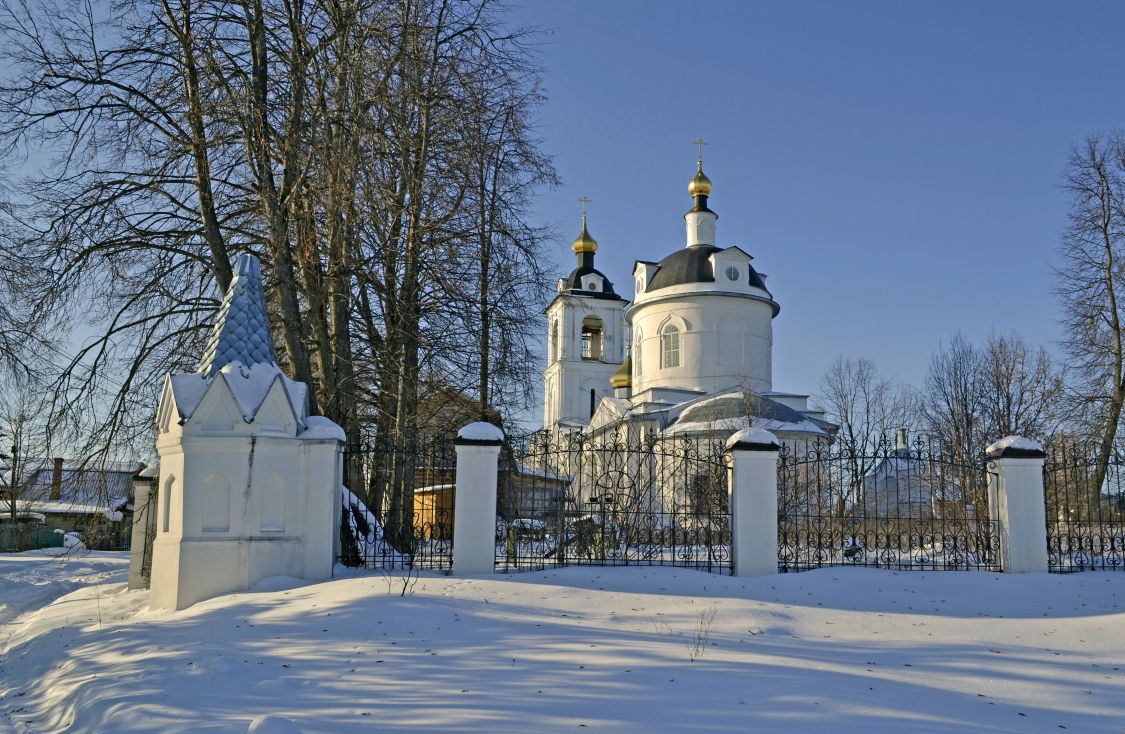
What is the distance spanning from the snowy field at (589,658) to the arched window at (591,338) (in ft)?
131

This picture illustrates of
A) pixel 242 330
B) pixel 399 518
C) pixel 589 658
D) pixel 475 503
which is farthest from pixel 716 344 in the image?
pixel 589 658

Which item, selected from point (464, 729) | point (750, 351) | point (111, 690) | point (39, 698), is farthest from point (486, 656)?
point (750, 351)

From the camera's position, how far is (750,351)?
3794 centimetres

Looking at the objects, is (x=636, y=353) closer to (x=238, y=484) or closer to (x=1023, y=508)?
(x=1023, y=508)

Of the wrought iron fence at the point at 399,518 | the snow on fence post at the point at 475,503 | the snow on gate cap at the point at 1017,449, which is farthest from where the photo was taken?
the snow on gate cap at the point at 1017,449

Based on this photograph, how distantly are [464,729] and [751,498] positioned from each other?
21.1 ft

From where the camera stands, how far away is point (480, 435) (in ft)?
35.5

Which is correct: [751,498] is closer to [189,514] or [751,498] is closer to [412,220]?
[189,514]

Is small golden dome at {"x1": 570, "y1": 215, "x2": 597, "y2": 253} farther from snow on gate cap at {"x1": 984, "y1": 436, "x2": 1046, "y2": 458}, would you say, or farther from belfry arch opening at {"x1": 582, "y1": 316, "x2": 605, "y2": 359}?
snow on gate cap at {"x1": 984, "y1": 436, "x2": 1046, "y2": 458}

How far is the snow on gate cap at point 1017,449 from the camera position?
11805 mm

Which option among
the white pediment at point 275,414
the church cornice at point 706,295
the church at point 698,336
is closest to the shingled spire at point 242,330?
the white pediment at point 275,414

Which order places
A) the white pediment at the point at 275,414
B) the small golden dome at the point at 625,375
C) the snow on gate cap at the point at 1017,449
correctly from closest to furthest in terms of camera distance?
the white pediment at the point at 275,414
the snow on gate cap at the point at 1017,449
the small golden dome at the point at 625,375

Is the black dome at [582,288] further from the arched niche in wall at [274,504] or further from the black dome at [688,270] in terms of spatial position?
the arched niche in wall at [274,504]

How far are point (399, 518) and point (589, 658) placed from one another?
820 centimetres
